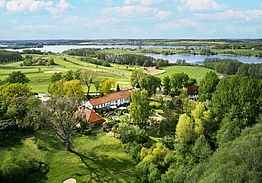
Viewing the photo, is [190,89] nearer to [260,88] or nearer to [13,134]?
[260,88]

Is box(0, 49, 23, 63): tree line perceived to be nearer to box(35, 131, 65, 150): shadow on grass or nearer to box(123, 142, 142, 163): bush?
box(35, 131, 65, 150): shadow on grass

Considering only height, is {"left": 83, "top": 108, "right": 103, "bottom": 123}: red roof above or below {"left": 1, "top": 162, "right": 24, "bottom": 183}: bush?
above

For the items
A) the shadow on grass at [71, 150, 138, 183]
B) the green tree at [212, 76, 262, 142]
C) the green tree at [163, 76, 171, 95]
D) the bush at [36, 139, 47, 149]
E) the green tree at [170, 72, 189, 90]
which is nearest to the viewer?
the shadow on grass at [71, 150, 138, 183]

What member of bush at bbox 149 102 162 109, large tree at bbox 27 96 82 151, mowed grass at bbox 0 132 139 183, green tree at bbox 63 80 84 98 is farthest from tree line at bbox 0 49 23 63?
large tree at bbox 27 96 82 151

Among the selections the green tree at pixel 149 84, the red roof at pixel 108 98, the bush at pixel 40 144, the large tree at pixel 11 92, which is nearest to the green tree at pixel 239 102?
the green tree at pixel 149 84

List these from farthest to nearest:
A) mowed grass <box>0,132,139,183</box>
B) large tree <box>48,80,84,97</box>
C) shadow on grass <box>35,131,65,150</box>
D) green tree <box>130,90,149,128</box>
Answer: large tree <box>48,80,84,97</box> → green tree <box>130,90,149,128</box> → shadow on grass <box>35,131,65,150</box> → mowed grass <box>0,132,139,183</box>

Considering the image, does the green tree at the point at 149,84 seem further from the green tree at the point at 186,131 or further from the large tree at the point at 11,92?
the large tree at the point at 11,92

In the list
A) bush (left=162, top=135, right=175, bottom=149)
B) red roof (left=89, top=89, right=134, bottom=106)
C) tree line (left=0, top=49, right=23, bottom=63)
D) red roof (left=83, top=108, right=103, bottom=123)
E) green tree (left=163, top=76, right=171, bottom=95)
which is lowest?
bush (left=162, top=135, right=175, bottom=149)
